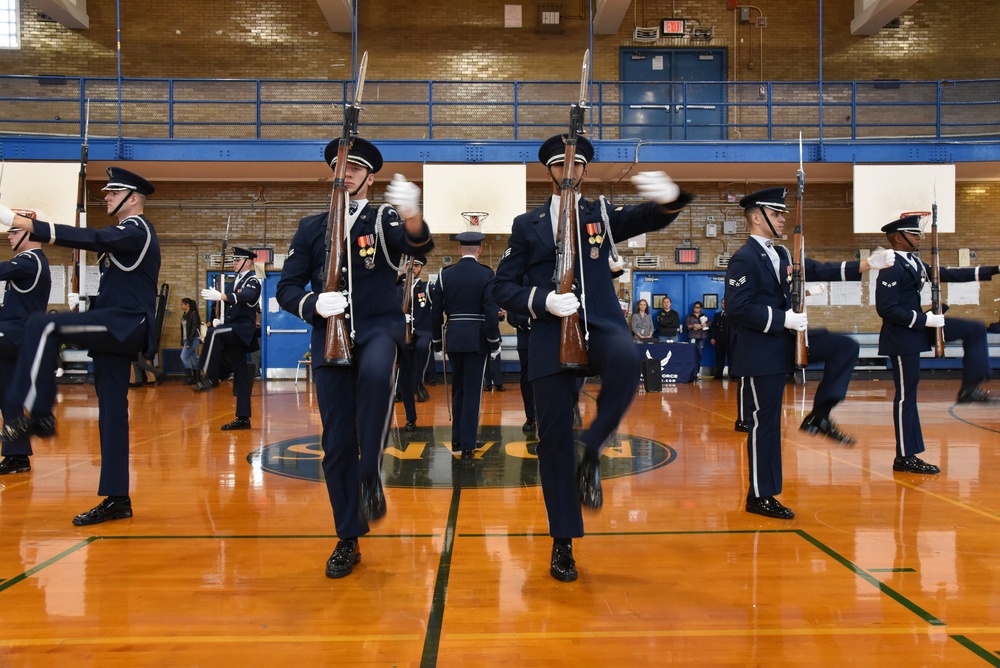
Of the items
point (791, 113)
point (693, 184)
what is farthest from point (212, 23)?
point (791, 113)

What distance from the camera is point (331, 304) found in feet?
11.0

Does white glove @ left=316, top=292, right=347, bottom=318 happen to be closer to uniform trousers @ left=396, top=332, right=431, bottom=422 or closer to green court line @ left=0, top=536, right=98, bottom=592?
green court line @ left=0, top=536, right=98, bottom=592

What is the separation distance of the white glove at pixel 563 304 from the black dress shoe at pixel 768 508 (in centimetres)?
214

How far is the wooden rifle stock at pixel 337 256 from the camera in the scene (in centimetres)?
343

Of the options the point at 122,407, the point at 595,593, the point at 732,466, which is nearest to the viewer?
the point at 595,593

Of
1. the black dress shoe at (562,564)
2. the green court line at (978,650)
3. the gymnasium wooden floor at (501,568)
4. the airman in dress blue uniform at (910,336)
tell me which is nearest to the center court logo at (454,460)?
the gymnasium wooden floor at (501,568)

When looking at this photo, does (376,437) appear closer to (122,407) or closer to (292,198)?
(122,407)

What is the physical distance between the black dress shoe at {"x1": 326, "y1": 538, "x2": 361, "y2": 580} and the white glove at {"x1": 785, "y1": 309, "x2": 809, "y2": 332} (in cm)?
285

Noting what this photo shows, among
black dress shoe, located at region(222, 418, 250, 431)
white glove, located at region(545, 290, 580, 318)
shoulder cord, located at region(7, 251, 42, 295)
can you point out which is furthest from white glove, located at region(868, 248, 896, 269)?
black dress shoe, located at region(222, 418, 250, 431)

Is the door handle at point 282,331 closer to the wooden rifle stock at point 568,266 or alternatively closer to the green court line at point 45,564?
the green court line at point 45,564

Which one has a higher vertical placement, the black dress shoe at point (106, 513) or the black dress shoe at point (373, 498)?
the black dress shoe at point (373, 498)

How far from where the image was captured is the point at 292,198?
56.7 feet

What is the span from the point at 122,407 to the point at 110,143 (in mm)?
11963

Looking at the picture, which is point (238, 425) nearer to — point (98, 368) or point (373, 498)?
point (98, 368)
